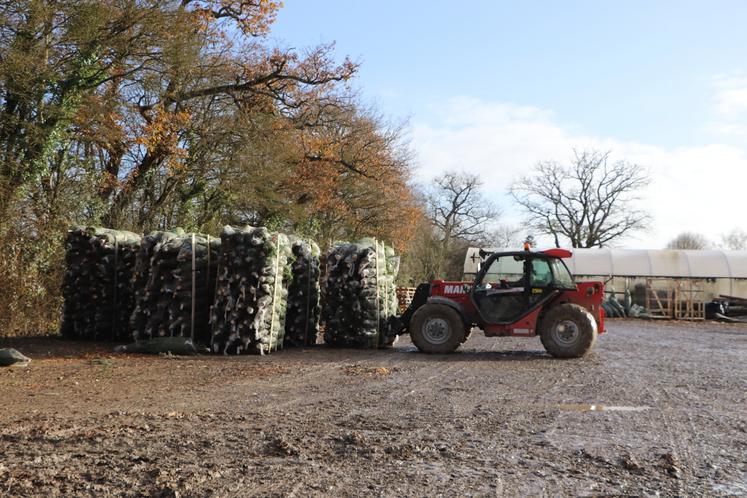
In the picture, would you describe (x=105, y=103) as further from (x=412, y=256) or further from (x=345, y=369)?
(x=412, y=256)

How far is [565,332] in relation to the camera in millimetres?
13508

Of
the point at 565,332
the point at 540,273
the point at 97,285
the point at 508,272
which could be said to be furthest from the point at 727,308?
the point at 97,285

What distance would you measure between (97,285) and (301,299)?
4.25m

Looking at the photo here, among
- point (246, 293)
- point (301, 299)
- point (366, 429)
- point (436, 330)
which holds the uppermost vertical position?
point (246, 293)

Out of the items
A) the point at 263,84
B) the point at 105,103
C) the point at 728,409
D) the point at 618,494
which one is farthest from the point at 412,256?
the point at 618,494

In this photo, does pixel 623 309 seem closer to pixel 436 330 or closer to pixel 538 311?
pixel 538 311

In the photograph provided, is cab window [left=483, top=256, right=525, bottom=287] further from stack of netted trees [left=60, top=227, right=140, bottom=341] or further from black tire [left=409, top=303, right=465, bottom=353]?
stack of netted trees [left=60, top=227, right=140, bottom=341]

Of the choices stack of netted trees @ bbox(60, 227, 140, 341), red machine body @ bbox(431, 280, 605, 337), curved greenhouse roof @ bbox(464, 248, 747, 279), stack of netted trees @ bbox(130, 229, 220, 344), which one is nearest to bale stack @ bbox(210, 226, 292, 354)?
stack of netted trees @ bbox(130, 229, 220, 344)

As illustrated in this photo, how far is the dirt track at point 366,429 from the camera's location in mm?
5062

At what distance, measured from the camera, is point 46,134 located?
1680 centimetres

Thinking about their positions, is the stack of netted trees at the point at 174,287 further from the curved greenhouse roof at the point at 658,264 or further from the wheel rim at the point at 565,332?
the curved greenhouse roof at the point at 658,264

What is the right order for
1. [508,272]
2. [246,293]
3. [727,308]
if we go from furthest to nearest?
1. [727,308]
2. [508,272]
3. [246,293]

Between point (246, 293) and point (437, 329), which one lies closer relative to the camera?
point (246, 293)

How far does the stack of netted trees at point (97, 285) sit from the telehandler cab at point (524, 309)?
19.9ft
